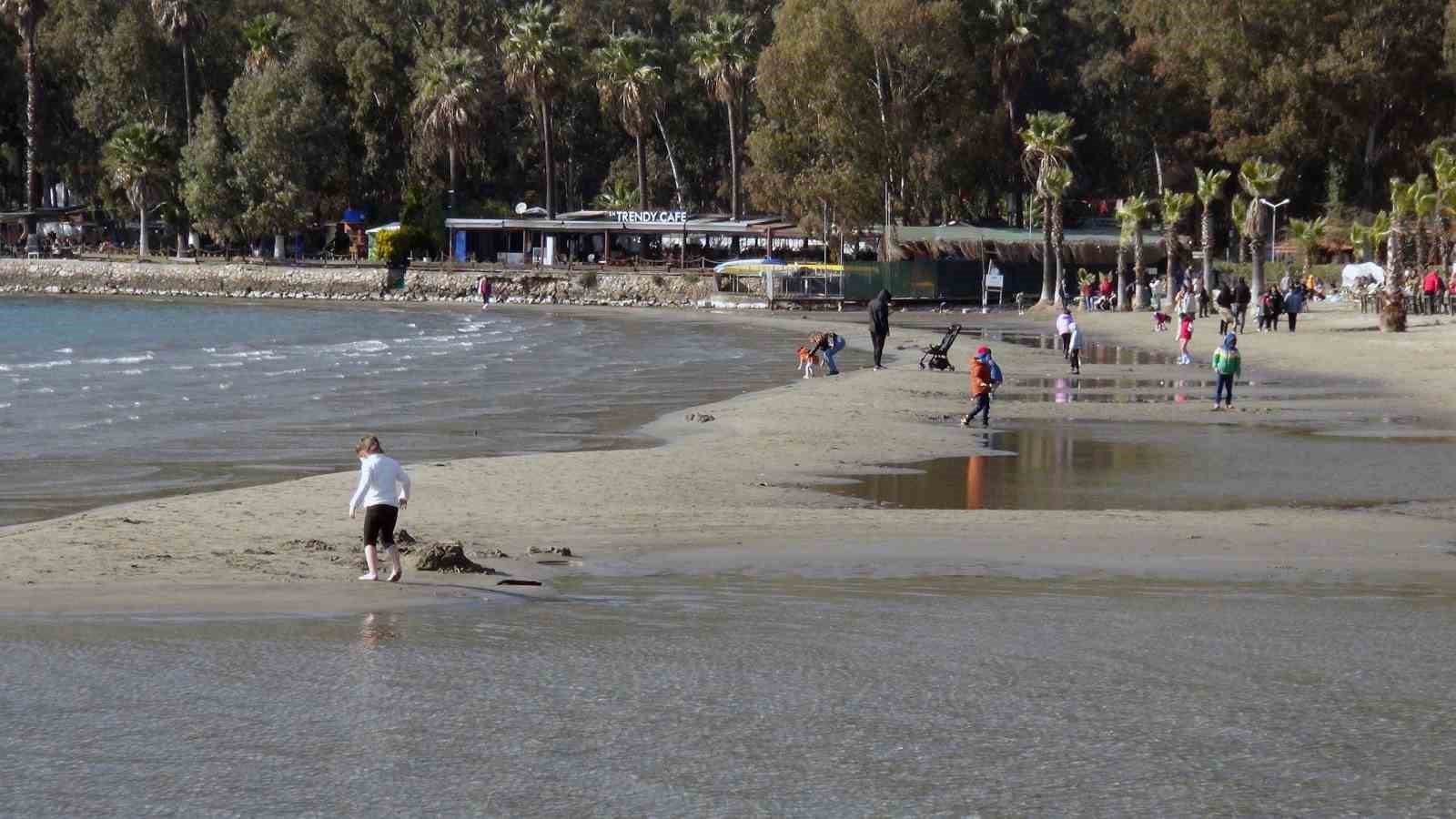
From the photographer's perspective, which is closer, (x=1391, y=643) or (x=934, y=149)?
(x=1391, y=643)

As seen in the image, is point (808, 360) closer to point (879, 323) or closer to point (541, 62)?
point (879, 323)

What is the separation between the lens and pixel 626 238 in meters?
86.5

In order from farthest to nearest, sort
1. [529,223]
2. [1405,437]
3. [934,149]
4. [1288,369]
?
1. [529,223]
2. [934,149]
3. [1288,369]
4. [1405,437]

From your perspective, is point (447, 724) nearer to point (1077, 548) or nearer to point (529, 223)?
point (1077, 548)

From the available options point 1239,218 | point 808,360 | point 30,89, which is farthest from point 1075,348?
point 30,89

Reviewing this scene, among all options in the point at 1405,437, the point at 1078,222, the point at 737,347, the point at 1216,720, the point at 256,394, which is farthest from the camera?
the point at 1078,222

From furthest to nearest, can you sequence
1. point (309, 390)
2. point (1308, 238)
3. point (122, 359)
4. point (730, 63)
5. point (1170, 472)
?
point (730, 63) → point (1308, 238) → point (122, 359) → point (309, 390) → point (1170, 472)

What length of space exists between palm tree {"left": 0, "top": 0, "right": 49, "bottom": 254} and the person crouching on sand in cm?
8882

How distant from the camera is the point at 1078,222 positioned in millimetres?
77062

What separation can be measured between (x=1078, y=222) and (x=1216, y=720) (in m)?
70.0

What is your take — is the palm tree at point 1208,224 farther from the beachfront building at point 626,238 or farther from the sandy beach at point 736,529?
the sandy beach at point 736,529

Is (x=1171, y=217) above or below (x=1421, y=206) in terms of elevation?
above

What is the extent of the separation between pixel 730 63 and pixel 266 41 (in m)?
27.1

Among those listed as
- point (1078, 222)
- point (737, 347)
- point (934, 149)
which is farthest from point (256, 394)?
point (1078, 222)
